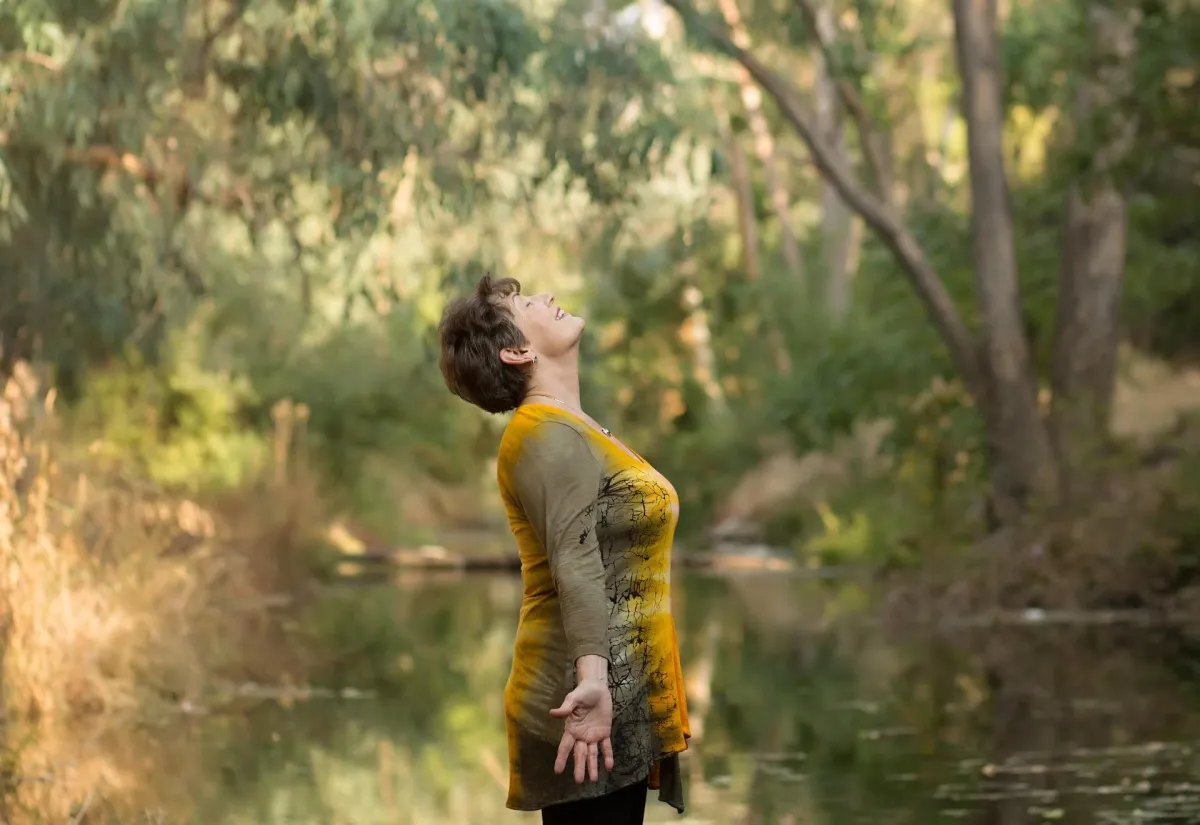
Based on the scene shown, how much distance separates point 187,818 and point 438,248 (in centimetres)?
831

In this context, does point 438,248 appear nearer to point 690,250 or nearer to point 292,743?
point 690,250

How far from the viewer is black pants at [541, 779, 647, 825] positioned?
17.8 feet

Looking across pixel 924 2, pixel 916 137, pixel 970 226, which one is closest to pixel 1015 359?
pixel 970 226

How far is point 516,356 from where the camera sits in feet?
18.0

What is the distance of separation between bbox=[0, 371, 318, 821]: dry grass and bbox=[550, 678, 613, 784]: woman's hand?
5396mm

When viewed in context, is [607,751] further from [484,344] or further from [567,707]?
[484,344]

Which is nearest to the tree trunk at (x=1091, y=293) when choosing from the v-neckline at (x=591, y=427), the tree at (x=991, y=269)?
the tree at (x=991, y=269)

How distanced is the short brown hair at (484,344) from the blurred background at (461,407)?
4975 millimetres

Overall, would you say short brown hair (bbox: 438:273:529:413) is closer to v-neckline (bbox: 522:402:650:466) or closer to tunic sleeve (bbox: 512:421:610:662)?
v-neckline (bbox: 522:402:650:466)

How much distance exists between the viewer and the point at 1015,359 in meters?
24.5

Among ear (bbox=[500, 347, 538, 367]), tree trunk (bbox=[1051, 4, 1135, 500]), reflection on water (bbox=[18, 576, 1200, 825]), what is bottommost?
reflection on water (bbox=[18, 576, 1200, 825])

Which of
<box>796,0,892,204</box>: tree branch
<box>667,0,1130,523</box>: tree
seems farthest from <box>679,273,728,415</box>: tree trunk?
<box>667,0,1130,523</box>: tree

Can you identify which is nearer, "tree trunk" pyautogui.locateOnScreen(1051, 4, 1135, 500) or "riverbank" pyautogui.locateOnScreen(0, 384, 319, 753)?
"riverbank" pyautogui.locateOnScreen(0, 384, 319, 753)

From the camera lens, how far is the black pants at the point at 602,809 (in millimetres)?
5414
